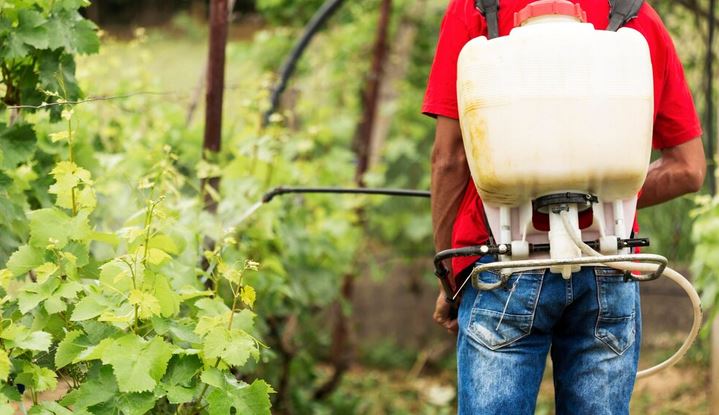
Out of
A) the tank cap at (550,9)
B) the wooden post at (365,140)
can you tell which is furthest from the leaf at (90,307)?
the wooden post at (365,140)

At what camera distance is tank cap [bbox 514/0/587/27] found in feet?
6.92

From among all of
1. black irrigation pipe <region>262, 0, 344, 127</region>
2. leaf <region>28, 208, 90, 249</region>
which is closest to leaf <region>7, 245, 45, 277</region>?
leaf <region>28, 208, 90, 249</region>

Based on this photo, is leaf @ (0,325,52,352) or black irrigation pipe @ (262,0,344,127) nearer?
leaf @ (0,325,52,352)

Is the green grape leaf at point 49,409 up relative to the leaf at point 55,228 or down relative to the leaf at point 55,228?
down

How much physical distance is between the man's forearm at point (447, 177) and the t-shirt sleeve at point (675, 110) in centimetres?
49

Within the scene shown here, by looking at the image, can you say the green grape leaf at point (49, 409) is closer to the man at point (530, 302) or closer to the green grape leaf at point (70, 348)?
the green grape leaf at point (70, 348)

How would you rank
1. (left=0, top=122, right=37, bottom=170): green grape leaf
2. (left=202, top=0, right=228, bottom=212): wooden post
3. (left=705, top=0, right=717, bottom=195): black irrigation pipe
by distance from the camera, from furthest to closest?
1. (left=705, top=0, right=717, bottom=195): black irrigation pipe
2. (left=202, top=0, right=228, bottom=212): wooden post
3. (left=0, top=122, right=37, bottom=170): green grape leaf

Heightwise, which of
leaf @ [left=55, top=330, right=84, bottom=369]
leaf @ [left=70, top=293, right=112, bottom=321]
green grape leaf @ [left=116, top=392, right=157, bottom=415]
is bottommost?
green grape leaf @ [left=116, top=392, right=157, bottom=415]

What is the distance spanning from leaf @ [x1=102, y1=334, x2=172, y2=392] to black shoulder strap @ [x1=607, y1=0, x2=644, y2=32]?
1.15 meters

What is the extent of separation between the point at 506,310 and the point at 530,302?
0.18 ft

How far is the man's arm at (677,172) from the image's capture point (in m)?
2.53

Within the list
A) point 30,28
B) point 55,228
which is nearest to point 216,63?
point 30,28

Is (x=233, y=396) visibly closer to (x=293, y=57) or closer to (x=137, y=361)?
(x=137, y=361)

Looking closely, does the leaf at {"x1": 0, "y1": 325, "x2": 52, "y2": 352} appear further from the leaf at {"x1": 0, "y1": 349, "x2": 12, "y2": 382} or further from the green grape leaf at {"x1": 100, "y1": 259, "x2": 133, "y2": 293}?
the green grape leaf at {"x1": 100, "y1": 259, "x2": 133, "y2": 293}
